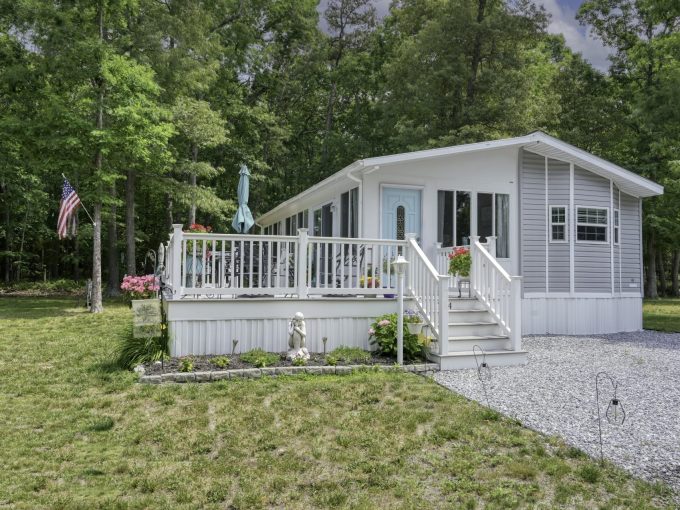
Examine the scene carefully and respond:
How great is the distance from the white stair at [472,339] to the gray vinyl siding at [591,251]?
4.31 m

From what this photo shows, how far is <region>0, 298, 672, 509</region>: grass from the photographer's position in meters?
3.26

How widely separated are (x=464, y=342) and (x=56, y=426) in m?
4.99

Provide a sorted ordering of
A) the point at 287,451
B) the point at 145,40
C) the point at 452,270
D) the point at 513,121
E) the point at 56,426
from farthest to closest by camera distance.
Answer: the point at 513,121, the point at 145,40, the point at 452,270, the point at 56,426, the point at 287,451

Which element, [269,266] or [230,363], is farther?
[269,266]

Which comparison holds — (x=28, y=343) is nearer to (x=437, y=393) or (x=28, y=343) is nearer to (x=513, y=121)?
(x=437, y=393)

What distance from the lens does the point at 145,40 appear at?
52.3 feet

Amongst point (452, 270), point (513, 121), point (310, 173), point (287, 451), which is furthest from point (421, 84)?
point (287, 451)

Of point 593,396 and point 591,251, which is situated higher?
point 591,251

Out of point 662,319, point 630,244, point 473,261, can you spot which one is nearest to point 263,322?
point 473,261

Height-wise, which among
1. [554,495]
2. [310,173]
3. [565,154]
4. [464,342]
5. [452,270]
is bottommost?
[554,495]

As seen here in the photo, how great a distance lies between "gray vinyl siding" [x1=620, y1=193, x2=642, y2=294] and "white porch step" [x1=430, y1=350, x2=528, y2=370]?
6.15 meters

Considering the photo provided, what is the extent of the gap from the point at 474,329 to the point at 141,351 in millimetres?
4645

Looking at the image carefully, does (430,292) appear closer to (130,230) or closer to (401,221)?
(401,221)

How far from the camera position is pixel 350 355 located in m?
6.97
